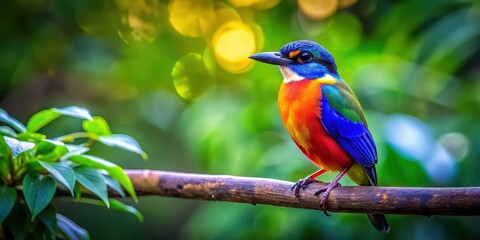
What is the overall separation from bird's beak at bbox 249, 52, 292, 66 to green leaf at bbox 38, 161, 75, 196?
1.12m

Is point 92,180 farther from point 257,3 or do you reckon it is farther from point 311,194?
point 257,3

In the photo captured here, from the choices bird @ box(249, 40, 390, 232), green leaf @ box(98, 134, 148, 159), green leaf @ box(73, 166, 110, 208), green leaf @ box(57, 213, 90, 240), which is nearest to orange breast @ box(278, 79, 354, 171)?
bird @ box(249, 40, 390, 232)

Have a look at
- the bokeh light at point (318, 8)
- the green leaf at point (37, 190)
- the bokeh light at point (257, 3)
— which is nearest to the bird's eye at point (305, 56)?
the green leaf at point (37, 190)

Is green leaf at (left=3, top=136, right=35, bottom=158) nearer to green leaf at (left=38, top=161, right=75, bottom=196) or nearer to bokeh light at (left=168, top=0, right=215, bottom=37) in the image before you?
green leaf at (left=38, top=161, right=75, bottom=196)

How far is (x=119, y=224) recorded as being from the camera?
585 cm

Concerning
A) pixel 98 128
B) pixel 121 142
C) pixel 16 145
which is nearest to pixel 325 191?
pixel 121 142

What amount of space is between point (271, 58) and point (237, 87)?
2263 mm

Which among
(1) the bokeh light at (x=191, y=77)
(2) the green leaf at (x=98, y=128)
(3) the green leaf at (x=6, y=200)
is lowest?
(1) the bokeh light at (x=191, y=77)

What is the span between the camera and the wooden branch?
2.09 metres

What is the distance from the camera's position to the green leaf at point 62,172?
7.11 feet

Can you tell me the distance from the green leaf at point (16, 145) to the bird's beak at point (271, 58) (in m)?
1.22

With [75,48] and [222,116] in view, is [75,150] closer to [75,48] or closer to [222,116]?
[222,116]

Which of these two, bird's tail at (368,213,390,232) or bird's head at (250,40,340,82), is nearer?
bird's tail at (368,213,390,232)

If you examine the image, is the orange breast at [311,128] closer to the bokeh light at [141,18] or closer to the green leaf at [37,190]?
the green leaf at [37,190]
